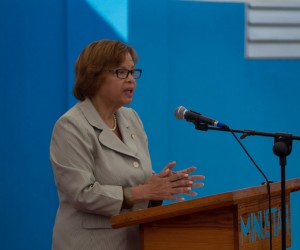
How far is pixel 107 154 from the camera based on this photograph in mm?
2863

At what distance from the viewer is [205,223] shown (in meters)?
2.38

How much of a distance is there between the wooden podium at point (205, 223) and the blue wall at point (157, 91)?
2400mm

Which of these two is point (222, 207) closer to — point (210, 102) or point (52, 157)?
point (52, 157)

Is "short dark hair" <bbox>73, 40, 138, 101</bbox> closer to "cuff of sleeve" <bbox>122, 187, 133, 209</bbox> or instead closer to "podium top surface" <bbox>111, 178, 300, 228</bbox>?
"cuff of sleeve" <bbox>122, 187, 133, 209</bbox>

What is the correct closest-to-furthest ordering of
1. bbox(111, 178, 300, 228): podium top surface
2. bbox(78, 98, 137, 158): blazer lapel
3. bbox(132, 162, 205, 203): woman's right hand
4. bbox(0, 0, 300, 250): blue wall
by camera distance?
bbox(111, 178, 300, 228): podium top surface → bbox(132, 162, 205, 203): woman's right hand → bbox(78, 98, 137, 158): blazer lapel → bbox(0, 0, 300, 250): blue wall

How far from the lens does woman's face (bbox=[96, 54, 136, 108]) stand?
2953mm

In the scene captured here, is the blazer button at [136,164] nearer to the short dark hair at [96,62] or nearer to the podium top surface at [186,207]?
the short dark hair at [96,62]

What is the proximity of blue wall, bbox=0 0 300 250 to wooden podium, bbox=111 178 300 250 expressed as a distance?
2400mm

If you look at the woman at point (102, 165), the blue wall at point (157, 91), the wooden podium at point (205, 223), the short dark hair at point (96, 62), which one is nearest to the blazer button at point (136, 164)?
the woman at point (102, 165)

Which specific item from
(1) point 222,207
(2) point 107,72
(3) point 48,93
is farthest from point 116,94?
(3) point 48,93

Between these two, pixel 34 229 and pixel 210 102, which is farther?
pixel 210 102

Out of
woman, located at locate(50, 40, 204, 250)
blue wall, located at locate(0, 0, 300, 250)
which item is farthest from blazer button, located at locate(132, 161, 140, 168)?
blue wall, located at locate(0, 0, 300, 250)

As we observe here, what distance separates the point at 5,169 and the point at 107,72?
1927mm

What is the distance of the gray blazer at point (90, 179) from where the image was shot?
106 inches
